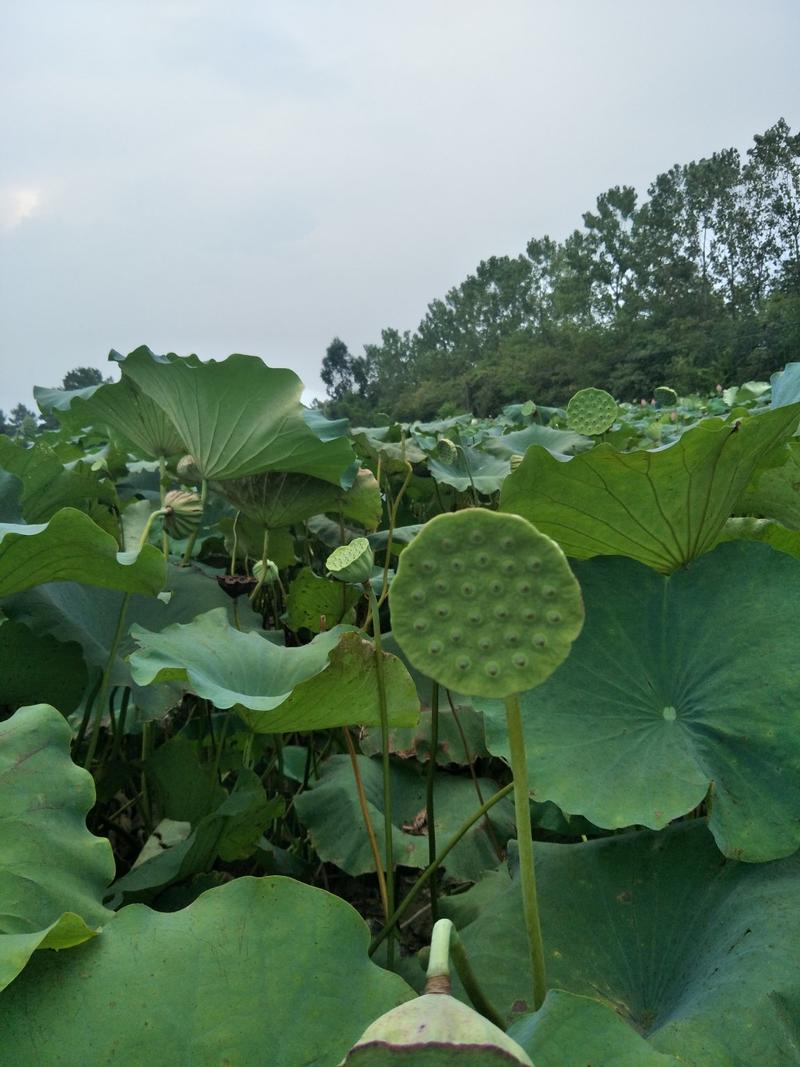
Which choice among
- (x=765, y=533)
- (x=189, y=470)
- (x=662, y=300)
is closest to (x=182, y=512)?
(x=189, y=470)

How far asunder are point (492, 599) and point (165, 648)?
0.39 meters

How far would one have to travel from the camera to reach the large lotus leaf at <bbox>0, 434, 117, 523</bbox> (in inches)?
39.3

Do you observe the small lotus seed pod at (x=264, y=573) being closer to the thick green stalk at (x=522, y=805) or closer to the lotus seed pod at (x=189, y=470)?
the lotus seed pod at (x=189, y=470)

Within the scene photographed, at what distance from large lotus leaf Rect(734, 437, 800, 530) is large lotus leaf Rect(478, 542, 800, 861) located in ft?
0.52

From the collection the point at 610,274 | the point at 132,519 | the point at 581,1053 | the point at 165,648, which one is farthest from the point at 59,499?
the point at 610,274

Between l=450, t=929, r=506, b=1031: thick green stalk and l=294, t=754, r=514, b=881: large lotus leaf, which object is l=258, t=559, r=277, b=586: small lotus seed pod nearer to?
l=294, t=754, r=514, b=881: large lotus leaf

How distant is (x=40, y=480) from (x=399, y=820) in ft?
2.02

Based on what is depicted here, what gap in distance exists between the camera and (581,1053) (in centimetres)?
32

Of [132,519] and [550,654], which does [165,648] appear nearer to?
[550,654]

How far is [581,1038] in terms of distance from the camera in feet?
1.07

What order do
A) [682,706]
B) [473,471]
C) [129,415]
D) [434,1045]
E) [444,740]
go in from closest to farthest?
[434,1045]
[682,706]
[444,740]
[129,415]
[473,471]

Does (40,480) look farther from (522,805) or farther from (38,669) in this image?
(522,805)

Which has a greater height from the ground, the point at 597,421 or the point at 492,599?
the point at 492,599

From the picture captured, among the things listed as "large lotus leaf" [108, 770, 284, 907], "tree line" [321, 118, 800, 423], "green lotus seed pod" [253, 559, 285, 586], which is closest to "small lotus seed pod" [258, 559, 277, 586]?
"green lotus seed pod" [253, 559, 285, 586]
